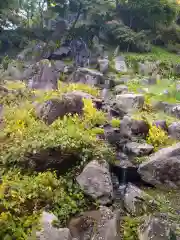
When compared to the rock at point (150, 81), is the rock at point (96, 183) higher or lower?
lower

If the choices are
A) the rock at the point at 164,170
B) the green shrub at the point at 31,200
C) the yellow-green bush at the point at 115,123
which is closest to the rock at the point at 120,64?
the yellow-green bush at the point at 115,123

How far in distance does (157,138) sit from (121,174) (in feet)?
5.51

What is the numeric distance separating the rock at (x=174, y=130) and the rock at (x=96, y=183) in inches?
126

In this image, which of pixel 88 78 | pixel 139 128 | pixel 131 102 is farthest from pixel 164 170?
pixel 88 78

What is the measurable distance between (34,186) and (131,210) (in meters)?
2.09

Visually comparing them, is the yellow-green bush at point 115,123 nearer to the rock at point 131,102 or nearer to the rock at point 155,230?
the rock at point 131,102

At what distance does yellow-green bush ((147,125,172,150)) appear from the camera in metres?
8.30

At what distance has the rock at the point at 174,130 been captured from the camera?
8.64 meters

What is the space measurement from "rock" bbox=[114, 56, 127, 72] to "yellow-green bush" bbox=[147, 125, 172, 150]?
11.0m

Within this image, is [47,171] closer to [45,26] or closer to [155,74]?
[155,74]

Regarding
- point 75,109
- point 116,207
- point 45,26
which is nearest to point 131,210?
point 116,207

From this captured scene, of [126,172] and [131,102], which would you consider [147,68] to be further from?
[126,172]

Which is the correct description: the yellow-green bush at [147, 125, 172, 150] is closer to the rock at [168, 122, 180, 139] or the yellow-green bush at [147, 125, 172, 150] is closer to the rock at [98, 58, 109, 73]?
the rock at [168, 122, 180, 139]

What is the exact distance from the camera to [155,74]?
1756cm
